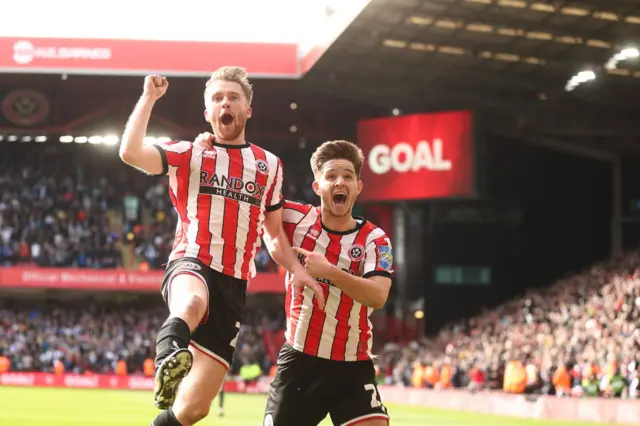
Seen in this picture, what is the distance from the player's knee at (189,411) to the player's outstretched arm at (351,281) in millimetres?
1131

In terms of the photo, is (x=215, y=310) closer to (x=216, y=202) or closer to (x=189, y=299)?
(x=189, y=299)

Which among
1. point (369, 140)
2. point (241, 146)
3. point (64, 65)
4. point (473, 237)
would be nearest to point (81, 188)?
point (64, 65)

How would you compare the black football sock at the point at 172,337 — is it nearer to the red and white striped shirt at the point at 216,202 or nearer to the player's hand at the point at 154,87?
the red and white striped shirt at the point at 216,202

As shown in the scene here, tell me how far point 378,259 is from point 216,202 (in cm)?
117

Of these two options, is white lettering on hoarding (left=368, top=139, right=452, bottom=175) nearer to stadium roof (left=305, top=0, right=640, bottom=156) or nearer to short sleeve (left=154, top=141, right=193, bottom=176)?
stadium roof (left=305, top=0, right=640, bottom=156)

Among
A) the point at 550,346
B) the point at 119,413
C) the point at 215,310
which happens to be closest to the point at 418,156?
the point at 550,346

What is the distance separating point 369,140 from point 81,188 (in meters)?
12.6

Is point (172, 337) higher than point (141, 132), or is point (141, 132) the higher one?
point (141, 132)

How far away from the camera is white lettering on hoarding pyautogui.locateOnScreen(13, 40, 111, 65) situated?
38.9 metres

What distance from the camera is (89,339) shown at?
41.0m

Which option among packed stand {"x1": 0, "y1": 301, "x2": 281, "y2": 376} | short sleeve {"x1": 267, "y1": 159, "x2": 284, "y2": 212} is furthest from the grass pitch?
short sleeve {"x1": 267, "y1": 159, "x2": 284, "y2": 212}

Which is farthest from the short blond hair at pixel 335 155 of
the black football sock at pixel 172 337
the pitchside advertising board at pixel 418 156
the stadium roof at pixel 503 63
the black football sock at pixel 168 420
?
the pitchside advertising board at pixel 418 156

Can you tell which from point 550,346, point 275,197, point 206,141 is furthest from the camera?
point 550,346

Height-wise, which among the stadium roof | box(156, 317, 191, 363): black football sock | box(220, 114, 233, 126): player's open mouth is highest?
the stadium roof
